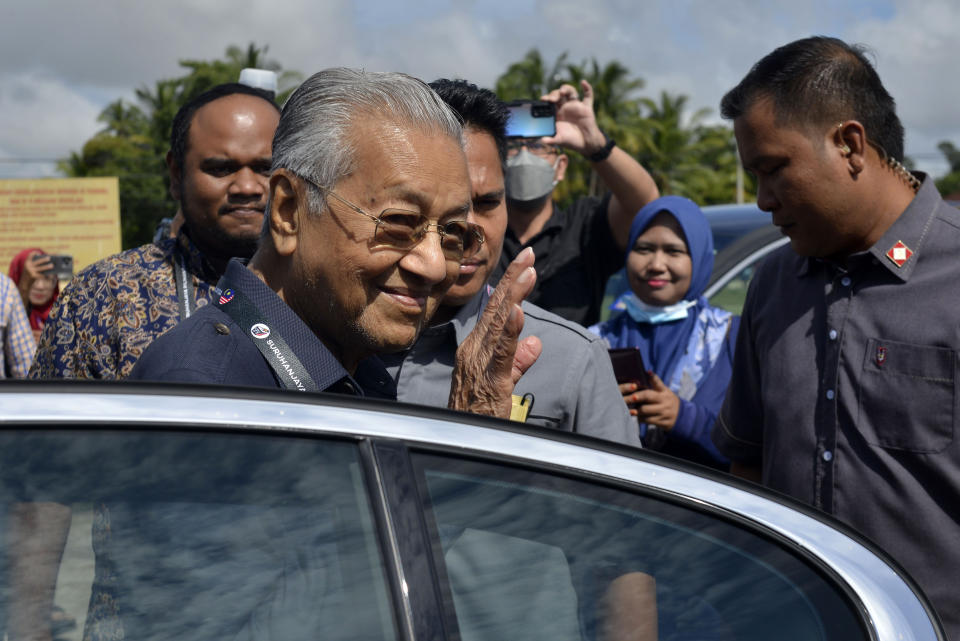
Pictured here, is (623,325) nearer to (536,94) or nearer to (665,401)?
(665,401)

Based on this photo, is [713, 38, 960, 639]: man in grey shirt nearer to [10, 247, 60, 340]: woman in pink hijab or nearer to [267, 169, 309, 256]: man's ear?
[267, 169, 309, 256]: man's ear

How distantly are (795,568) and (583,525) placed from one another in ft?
0.95

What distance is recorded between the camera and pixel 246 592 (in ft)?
3.69

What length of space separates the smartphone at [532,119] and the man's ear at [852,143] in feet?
4.42

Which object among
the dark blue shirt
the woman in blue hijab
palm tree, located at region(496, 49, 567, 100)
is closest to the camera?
the dark blue shirt

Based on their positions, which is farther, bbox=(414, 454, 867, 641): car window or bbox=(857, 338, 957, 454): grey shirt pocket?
bbox=(857, 338, 957, 454): grey shirt pocket

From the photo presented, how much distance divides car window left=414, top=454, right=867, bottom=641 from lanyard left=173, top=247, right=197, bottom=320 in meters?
1.74

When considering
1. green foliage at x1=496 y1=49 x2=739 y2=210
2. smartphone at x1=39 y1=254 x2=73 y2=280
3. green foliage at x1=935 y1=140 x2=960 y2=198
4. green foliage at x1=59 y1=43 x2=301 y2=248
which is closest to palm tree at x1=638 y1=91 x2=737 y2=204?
green foliage at x1=496 y1=49 x2=739 y2=210

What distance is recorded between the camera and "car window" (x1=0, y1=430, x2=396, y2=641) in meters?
1.09

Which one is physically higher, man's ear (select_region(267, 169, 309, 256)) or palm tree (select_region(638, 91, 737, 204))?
palm tree (select_region(638, 91, 737, 204))

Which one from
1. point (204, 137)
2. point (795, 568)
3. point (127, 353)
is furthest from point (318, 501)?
point (204, 137)

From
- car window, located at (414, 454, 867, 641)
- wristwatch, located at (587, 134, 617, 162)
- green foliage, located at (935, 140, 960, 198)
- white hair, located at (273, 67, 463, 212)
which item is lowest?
car window, located at (414, 454, 867, 641)

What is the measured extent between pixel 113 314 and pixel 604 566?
1.87m

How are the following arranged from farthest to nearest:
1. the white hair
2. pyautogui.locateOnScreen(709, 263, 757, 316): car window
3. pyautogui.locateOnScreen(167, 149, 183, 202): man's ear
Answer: pyautogui.locateOnScreen(709, 263, 757, 316): car window, pyautogui.locateOnScreen(167, 149, 183, 202): man's ear, the white hair
